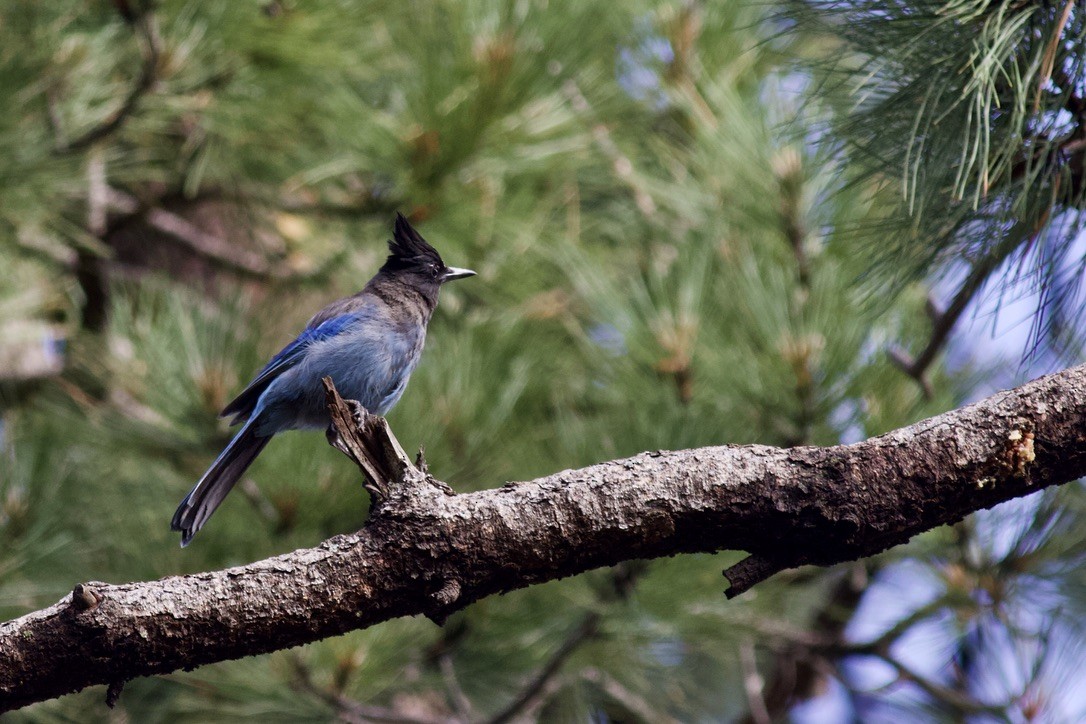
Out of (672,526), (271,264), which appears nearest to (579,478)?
(672,526)

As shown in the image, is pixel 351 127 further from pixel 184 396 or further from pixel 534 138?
pixel 184 396

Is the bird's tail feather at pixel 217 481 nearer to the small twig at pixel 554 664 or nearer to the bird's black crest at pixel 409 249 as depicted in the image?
the bird's black crest at pixel 409 249

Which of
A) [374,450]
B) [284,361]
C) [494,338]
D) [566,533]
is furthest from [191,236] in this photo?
[566,533]

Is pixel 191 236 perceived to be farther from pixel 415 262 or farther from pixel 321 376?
pixel 321 376

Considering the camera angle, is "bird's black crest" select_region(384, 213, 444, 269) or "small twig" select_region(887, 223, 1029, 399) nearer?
"small twig" select_region(887, 223, 1029, 399)

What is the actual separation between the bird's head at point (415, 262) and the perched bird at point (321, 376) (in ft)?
0.76

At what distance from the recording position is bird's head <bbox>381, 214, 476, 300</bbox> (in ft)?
11.9

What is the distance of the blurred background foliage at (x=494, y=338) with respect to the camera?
338 cm

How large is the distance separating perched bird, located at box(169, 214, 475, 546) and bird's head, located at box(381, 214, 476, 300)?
231 millimetres

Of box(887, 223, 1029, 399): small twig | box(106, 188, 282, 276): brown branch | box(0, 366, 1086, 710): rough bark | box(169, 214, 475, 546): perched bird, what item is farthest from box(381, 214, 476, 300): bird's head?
box(0, 366, 1086, 710): rough bark

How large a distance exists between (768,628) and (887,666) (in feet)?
1.42

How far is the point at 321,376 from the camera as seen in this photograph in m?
3.19

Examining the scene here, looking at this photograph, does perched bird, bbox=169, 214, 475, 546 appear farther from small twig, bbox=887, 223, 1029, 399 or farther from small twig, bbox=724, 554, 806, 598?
small twig, bbox=724, 554, 806, 598

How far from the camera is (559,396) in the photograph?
4.02 meters
